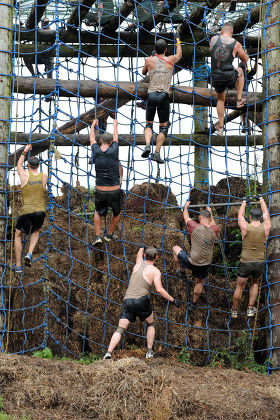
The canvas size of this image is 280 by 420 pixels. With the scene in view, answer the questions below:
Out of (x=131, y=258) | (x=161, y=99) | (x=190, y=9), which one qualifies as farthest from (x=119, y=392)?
(x=190, y=9)

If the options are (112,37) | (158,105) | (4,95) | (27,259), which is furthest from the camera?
(112,37)

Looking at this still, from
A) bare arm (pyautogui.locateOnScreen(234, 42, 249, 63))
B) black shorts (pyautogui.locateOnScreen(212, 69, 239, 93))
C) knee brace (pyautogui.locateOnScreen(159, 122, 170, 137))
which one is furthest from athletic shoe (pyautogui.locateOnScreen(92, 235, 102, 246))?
bare arm (pyautogui.locateOnScreen(234, 42, 249, 63))

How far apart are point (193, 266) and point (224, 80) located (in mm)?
2629

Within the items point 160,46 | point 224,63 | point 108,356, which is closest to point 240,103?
point 224,63

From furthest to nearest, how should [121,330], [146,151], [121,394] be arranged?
[146,151], [121,330], [121,394]

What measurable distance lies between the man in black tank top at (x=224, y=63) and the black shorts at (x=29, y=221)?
291cm

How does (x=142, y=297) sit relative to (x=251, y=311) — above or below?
above

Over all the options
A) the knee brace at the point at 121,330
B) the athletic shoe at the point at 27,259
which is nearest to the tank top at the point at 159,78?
the athletic shoe at the point at 27,259

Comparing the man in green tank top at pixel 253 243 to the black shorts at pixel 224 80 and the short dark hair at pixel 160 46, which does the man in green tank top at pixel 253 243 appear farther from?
the short dark hair at pixel 160 46

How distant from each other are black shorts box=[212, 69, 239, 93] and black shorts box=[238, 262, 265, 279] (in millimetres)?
2522

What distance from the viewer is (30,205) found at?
9.65 m

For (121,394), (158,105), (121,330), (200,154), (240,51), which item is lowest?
(121,394)

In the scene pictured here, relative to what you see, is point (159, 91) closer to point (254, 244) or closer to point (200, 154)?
point (254, 244)

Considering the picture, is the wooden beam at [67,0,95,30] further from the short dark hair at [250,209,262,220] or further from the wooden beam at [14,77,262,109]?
the short dark hair at [250,209,262,220]
